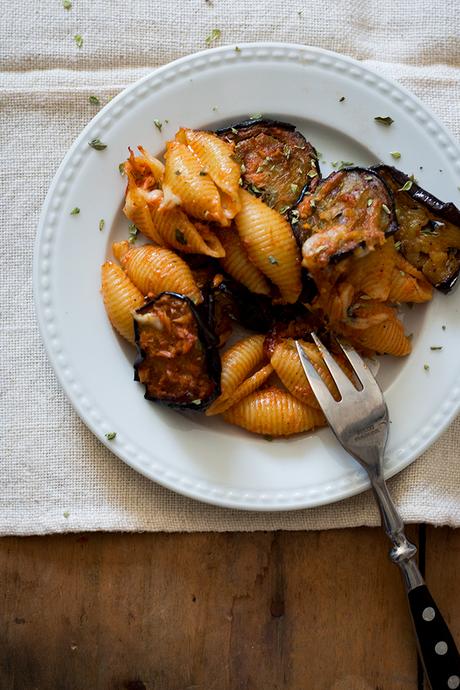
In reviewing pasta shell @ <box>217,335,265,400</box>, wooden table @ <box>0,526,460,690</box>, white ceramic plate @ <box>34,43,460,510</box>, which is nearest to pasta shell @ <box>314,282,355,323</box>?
pasta shell @ <box>217,335,265,400</box>

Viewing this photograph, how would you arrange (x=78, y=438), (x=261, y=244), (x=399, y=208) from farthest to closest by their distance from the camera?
1. (x=78, y=438)
2. (x=399, y=208)
3. (x=261, y=244)

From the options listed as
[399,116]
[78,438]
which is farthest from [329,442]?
[399,116]

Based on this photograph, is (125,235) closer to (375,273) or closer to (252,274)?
(252,274)

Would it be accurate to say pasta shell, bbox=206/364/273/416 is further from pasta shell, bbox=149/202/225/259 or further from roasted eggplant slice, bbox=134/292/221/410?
pasta shell, bbox=149/202/225/259

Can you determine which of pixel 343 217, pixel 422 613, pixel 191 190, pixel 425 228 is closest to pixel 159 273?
pixel 191 190

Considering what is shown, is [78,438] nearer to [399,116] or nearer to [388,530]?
[388,530]
